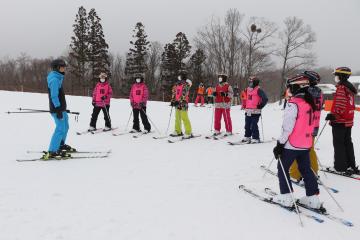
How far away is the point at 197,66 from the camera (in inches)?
2020

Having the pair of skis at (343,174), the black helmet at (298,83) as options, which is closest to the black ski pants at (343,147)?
the pair of skis at (343,174)

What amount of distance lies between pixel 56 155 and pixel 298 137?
510cm

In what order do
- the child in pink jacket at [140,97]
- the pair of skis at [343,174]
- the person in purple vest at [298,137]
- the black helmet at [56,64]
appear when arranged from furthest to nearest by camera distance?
the child in pink jacket at [140,97] → the black helmet at [56,64] → the pair of skis at [343,174] → the person in purple vest at [298,137]

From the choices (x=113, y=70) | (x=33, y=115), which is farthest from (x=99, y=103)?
(x=113, y=70)

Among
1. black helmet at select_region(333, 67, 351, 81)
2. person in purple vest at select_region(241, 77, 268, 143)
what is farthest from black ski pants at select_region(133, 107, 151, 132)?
black helmet at select_region(333, 67, 351, 81)

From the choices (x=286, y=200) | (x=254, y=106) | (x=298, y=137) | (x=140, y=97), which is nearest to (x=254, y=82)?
(x=254, y=106)

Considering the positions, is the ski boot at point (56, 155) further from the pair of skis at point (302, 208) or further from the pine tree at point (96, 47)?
A: the pine tree at point (96, 47)

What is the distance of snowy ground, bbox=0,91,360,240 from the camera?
392 cm

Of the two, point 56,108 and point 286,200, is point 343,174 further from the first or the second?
point 56,108

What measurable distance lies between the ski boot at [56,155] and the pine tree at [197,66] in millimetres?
44590

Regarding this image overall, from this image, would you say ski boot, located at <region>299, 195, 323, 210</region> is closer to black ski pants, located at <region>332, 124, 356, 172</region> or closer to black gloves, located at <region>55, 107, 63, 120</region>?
black ski pants, located at <region>332, 124, 356, 172</region>

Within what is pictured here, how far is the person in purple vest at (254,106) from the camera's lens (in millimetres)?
9266

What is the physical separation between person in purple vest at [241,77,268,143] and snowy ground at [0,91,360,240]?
3.12ft

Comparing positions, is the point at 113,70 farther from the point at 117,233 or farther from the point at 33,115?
the point at 117,233
